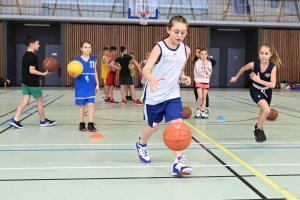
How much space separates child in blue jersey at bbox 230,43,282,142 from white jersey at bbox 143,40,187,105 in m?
1.91

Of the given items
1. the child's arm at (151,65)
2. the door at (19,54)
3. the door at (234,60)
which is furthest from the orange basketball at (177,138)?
the door at (234,60)

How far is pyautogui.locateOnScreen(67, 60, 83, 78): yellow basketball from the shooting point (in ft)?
21.9

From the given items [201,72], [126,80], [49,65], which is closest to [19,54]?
[126,80]

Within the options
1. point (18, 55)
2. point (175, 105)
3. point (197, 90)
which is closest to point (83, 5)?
point (18, 55)

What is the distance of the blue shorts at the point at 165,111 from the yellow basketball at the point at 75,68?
2546mm

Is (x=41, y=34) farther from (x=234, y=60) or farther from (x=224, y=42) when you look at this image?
(x=234, y=60)

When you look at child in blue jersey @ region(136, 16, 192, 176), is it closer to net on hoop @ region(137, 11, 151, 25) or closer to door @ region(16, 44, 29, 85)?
net on hoop @ region(137, 11, 151, 25)

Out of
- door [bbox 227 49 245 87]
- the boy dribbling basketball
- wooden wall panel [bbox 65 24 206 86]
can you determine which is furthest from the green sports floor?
door [bbox 227 49 245 87]

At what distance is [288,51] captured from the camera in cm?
2592

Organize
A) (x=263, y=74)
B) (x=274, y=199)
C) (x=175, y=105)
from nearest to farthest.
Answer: (x=274, y=199), (x=175, y=105), (x=263, y=74)

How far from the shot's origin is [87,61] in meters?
6.95

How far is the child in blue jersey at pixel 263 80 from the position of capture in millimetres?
5940

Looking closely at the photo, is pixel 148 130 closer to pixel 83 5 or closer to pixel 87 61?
pixel 87 61

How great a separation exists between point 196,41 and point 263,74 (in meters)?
→ 19.3
